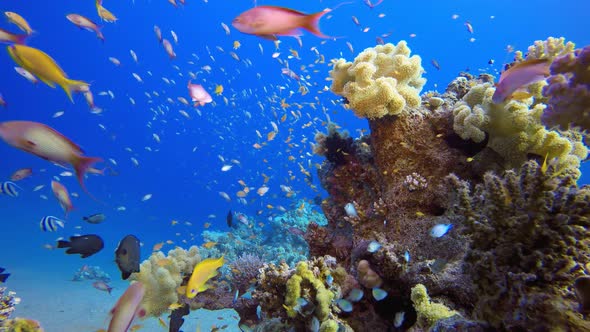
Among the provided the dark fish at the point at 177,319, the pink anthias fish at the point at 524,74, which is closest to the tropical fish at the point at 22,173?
the dark fish at the point at 177,319

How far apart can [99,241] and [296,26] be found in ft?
14.3

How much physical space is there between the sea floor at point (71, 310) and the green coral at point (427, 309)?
4482 millimetres

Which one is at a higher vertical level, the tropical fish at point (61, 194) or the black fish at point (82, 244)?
the tropical fish at point (61, 194)

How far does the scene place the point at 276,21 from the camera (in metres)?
2.37

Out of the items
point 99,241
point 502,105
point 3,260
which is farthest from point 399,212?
point 3,260

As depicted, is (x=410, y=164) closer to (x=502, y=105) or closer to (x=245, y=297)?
(x=502, y=105)

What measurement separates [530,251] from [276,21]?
8.54 feet

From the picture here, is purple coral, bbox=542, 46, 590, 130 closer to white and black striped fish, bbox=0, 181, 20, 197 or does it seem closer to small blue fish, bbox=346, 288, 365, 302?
small blue fish, bbox=346, 288, 365, 302

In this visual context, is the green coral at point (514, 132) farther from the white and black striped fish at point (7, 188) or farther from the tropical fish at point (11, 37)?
the white and black striped fish at point (7, 188)

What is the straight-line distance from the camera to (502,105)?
13.9 ft

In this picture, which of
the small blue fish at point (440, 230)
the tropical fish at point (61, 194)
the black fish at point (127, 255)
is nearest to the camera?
the small blue fish at point (440, 230)

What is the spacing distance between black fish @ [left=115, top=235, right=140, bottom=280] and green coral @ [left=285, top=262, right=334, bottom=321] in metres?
2.30

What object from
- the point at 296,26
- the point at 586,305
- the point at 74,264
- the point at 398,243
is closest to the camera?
the point at 586,305

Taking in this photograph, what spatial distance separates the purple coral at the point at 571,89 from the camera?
2834 mm
